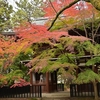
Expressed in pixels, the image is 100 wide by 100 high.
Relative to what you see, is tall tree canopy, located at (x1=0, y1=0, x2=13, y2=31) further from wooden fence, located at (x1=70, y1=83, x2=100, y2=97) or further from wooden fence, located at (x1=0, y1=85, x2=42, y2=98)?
wooden fence, located at (x1=70, y1=83, x2=100, y2=97)

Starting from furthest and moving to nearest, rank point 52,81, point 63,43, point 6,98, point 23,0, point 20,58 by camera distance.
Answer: point 23,0 < point 52,81 < point 20,58 < point 6,98 < point 63,43

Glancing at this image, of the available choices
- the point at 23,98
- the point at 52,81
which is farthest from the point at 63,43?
the point at 52,81

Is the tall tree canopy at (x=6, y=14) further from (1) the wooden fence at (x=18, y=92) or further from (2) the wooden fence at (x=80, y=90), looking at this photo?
(2) the wooden fence at (x=80, y=90)

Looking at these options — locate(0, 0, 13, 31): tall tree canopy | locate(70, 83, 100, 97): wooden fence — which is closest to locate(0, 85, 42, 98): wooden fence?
locate(70, 83, 100, 97): wooden fence

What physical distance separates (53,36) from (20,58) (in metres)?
8.60

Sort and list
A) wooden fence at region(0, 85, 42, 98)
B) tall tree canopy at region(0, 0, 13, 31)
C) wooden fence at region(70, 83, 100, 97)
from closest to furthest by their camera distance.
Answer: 1. wooden fence at region(70, 83, 100, 97)
2. wooden fence at region(0, 85, 42, 98)
3. tall tree canopy at region(0, 0, 13, 31)

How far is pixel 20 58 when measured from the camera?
18.5 metres

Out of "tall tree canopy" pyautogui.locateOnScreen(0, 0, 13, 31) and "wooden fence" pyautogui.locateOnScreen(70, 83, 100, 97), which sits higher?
"tall tree canopy" pyautogui.locateOnScreen(0, 0, 13, 31)

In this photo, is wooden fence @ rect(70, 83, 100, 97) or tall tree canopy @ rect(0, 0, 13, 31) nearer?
wooden fence @ rect(70, 83, 100, 97)

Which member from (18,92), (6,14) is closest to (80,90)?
(18,92)

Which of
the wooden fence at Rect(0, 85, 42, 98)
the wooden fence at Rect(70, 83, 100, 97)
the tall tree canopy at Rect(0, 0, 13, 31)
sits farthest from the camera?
the tall tree canopy at Rect(0, 0, 13, 31)

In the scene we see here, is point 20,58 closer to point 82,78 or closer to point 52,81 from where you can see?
point 52,81

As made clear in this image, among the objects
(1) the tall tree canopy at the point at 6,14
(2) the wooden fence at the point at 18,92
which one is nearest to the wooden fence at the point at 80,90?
(2) the wooden fence at the point at 18,92

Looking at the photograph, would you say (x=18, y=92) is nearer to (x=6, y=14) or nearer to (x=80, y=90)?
(x=80, y=90)
